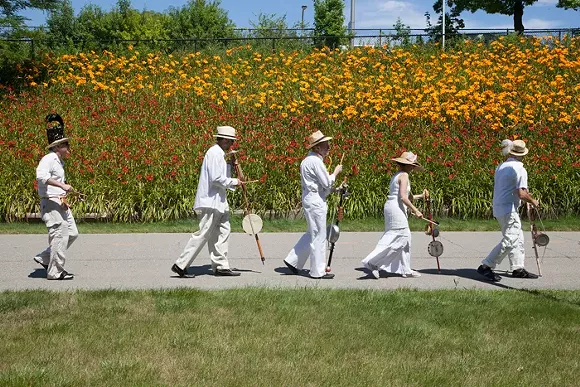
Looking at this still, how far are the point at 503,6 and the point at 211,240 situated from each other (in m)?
33.9

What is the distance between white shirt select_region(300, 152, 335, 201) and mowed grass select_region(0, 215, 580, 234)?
4.05m

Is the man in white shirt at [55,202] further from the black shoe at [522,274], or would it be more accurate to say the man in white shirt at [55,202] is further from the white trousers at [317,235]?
the black shoe at [522,274]

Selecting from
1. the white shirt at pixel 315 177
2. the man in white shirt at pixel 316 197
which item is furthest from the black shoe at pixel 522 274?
the white shirt at pixel 315 177

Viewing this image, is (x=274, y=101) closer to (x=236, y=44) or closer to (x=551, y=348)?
(x=236, y=44)

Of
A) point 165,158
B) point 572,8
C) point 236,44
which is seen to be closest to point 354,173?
point 165,158

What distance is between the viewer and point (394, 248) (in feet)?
33.3

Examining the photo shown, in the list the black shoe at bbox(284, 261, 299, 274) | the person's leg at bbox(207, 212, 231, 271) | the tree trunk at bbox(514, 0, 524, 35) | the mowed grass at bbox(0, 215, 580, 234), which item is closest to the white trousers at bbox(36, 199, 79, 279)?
the person's leg at bbox(207, 212, 231, 271)

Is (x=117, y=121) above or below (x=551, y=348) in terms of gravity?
above

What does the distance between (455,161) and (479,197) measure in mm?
1130

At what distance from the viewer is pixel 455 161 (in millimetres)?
16516

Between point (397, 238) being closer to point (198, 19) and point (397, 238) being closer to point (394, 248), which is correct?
point (394, 248)

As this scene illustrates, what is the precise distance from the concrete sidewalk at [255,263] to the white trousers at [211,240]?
204 mm

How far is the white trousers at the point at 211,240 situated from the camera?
32.8 ft

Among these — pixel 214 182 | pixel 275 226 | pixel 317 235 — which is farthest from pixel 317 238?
pixel 275 226
